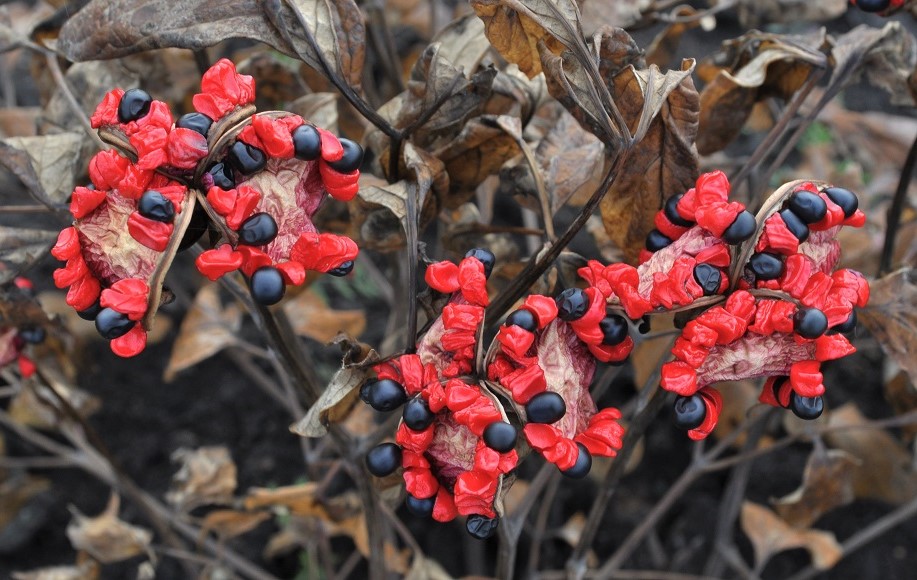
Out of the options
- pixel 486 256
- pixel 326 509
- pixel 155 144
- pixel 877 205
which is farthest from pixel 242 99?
pixel 877 205

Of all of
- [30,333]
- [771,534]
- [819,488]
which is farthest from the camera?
[771,534]

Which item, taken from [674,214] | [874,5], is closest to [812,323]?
[674,214]

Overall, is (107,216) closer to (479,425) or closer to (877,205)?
(479,425)

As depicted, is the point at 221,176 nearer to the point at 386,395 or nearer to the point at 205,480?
the point at 386,395

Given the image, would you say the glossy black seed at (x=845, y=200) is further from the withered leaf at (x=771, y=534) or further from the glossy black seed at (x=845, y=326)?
the withered leaf at (x=771, y=534)

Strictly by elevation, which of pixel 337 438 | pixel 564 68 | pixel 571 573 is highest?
pixel 564 68

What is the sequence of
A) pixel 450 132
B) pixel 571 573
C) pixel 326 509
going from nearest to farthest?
pixel 450 132, pixel 571 573, pixel 326 509

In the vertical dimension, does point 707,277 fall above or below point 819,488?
above
